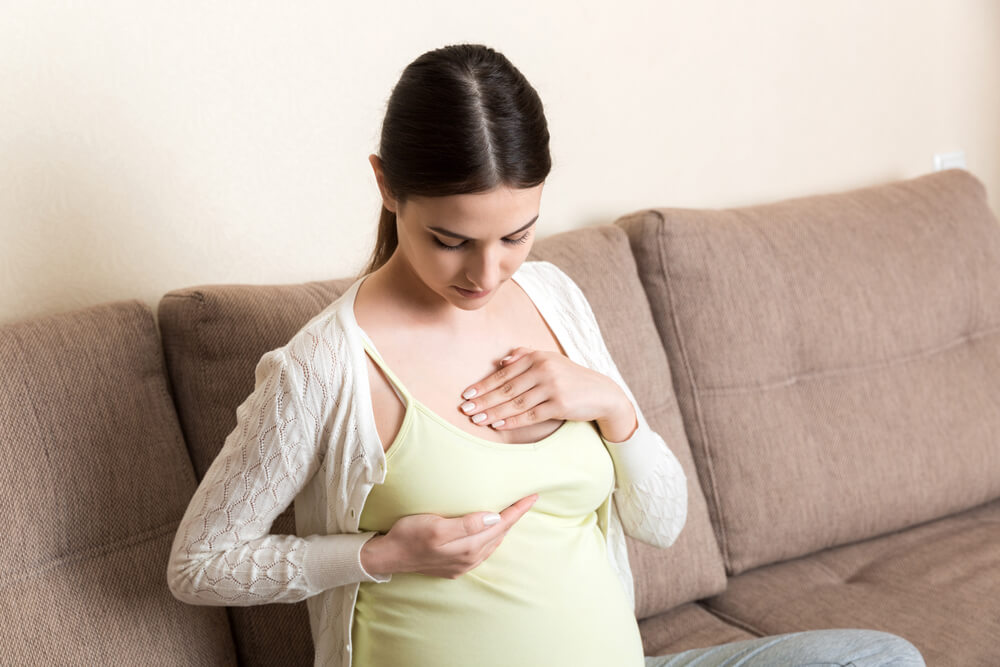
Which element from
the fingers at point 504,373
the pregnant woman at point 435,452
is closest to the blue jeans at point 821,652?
the pregnant woman at point 435,452

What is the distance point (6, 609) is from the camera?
1.18 meters

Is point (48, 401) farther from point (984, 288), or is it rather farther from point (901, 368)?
point (984, 288)

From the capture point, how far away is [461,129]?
3.34 feet

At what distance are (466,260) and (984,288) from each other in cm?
140

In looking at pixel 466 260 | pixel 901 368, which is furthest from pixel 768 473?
pixel 466 260

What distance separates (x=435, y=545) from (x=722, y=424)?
84cm

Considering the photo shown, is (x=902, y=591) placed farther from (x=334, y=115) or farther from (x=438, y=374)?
(x=334, y=115)

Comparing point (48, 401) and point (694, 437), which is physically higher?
point (48, 401)

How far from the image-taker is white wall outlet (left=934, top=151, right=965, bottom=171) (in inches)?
96.3

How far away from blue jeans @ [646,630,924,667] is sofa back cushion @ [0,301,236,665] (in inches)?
27.5

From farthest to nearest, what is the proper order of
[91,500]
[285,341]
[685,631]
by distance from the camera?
[685,631] → [285,341] → [91,500]

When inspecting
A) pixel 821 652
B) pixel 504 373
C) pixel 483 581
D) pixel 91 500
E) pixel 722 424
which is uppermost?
pixel 504 373

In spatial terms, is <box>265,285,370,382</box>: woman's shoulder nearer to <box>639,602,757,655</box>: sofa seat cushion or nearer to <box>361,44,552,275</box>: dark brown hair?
<box>361,44,552,275</box>: dark brown hair

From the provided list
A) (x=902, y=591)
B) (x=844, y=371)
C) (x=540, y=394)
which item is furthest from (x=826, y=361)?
(x=540, y=394)
